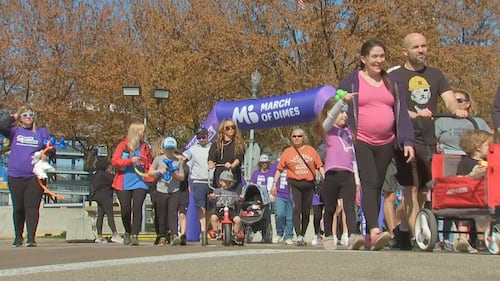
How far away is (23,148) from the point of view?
11.6m

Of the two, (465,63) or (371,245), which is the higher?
(465,63)

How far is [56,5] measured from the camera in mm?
34344

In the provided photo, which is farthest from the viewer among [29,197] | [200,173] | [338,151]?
[200,173]

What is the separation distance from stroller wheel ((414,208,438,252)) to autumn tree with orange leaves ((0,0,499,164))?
55.5 feet

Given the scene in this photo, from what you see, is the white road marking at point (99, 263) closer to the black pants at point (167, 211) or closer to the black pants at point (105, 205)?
the black pants at point (167, 211)

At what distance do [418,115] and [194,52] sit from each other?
21.2 m

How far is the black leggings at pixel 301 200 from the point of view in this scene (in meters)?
12.2

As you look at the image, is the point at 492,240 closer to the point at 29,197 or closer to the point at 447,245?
the point at 447,245

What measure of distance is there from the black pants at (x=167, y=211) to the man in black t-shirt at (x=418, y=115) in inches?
187

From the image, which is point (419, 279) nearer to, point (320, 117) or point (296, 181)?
point (320, 117)

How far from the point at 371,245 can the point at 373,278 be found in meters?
2.19

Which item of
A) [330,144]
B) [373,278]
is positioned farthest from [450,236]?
[373,278]

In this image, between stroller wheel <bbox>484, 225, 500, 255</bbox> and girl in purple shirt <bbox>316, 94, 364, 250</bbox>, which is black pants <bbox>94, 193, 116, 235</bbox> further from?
stroller wheel <bbox>484, 225, 500, 255</bbox>

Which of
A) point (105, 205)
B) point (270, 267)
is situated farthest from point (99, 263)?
point (105, 205)
